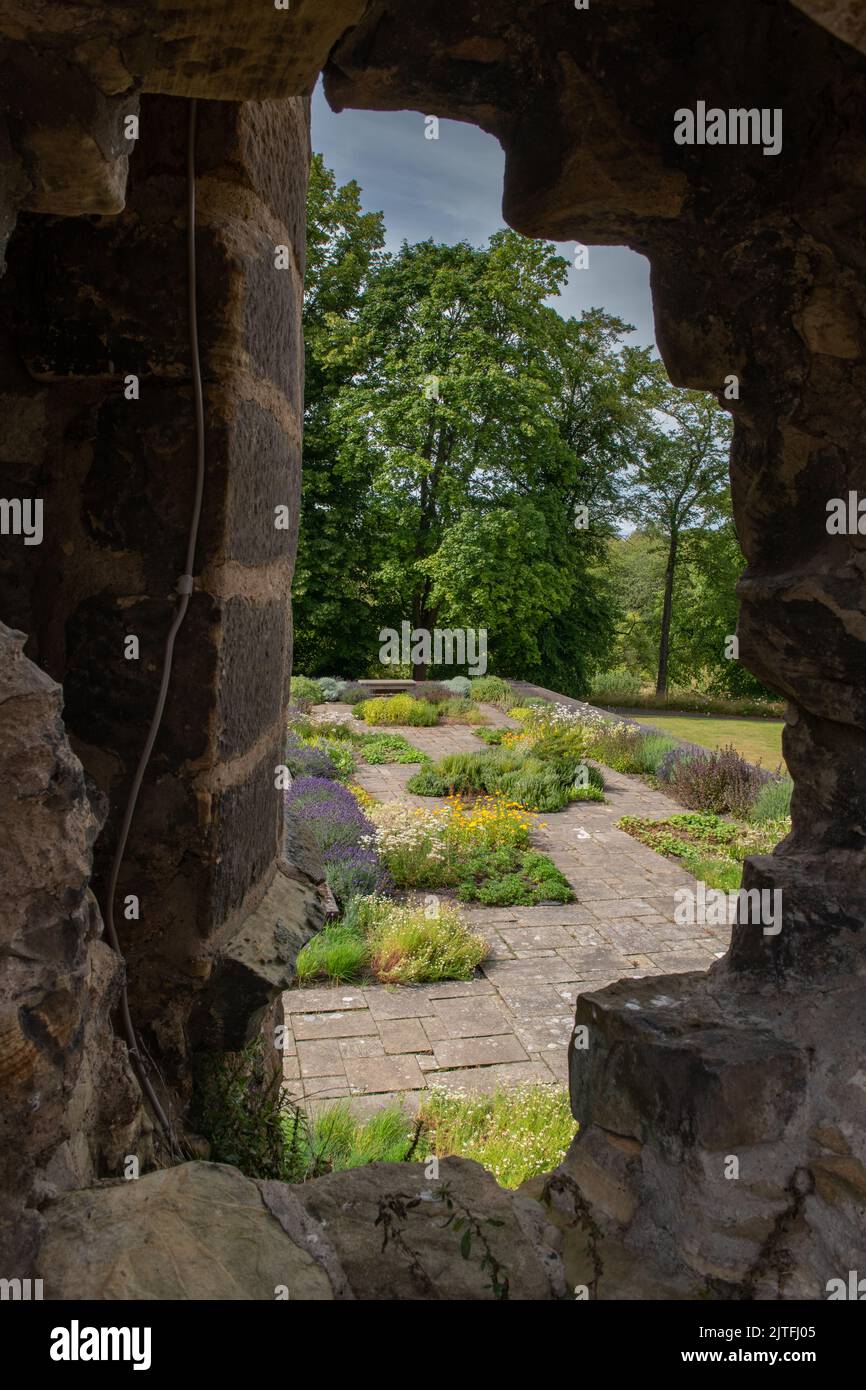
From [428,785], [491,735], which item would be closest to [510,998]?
[428,785]

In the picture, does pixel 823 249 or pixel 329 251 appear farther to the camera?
pixel 329 251

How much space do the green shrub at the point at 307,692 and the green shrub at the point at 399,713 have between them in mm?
1019

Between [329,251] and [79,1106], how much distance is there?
21.4 meters

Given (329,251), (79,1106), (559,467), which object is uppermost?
(329,251)

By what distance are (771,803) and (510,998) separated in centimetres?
477

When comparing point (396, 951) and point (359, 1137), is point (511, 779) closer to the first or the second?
point (396, 951)

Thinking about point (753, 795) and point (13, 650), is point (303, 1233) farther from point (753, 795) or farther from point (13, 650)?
point (753, 795)

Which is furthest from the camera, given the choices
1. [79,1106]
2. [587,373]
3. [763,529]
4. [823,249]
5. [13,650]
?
[587,373]

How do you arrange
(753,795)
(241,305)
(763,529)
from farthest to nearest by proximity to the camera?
(753,795)
(763,529)
(241,305)

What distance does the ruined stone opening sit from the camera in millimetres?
1606

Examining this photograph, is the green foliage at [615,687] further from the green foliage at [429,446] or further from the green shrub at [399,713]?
the green shrub at [399,713]

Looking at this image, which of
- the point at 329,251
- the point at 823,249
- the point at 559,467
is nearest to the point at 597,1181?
the point at 823,249

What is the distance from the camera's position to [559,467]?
65.3ft

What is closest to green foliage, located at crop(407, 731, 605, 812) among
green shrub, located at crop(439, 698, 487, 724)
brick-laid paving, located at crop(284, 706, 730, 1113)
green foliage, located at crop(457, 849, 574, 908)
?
brick-laid paving, located at crop(284, 706, 730, 1113)
